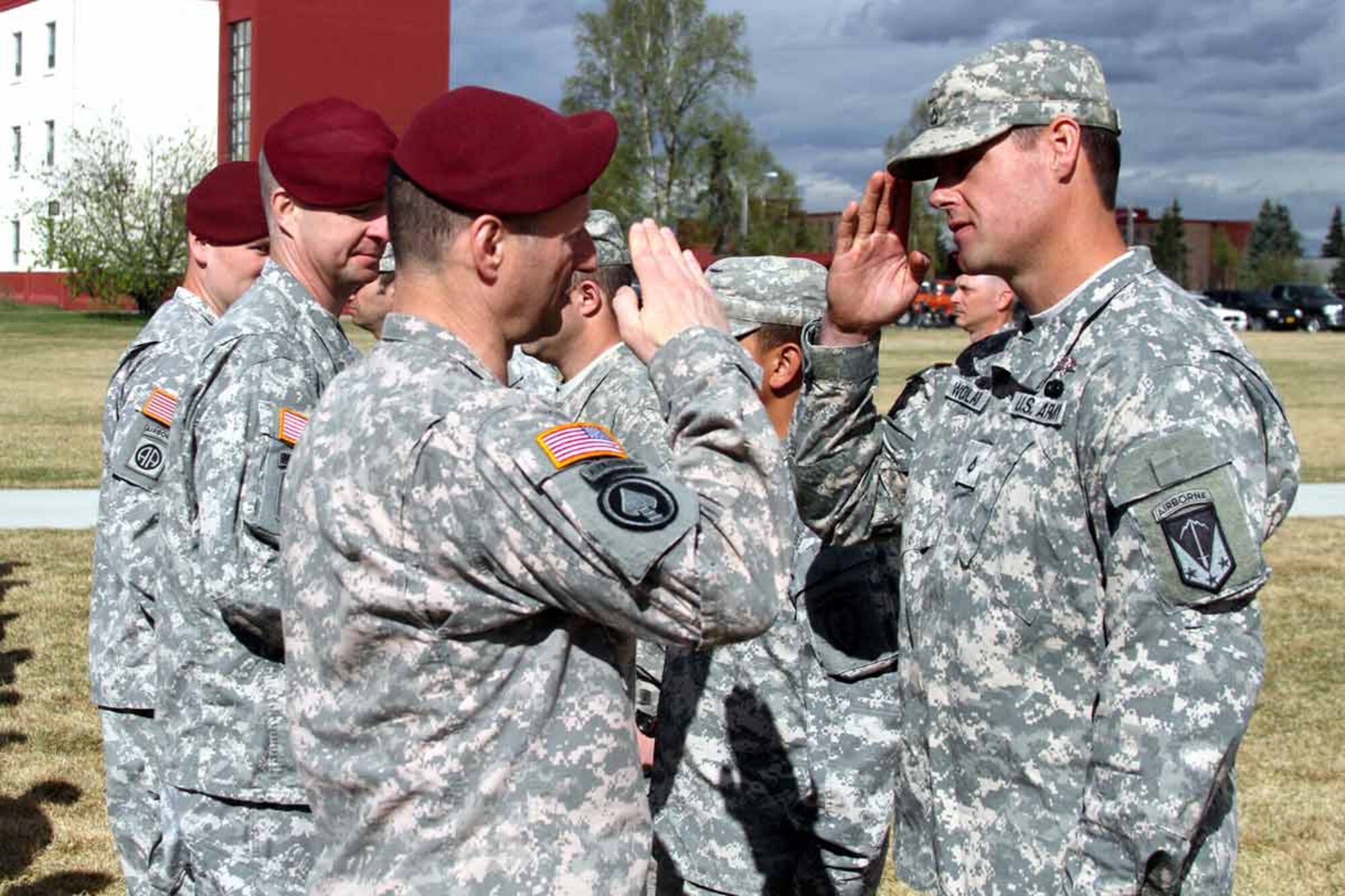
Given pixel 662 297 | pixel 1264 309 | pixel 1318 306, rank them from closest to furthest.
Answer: pixel 662 297 → pixel 1318 306 → pixel 1264 309

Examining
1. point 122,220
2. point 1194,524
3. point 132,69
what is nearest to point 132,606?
point 1194,524

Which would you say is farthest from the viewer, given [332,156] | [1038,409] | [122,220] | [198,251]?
[122,220]

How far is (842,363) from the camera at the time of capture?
3119 millimetres

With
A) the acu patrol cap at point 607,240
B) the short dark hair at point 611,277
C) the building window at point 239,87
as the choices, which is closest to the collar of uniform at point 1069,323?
the short dark hair at point 611,277

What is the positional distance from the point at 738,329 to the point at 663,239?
153 cm

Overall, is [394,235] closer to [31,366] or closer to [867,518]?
[867,518]

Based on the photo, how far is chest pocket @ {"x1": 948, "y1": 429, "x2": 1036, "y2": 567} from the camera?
261 cm

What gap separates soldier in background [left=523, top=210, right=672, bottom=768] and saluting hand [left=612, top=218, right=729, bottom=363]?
114 centimetres

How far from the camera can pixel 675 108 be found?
58.8 metres

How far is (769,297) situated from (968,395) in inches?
44.1

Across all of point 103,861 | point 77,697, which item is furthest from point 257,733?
point 77,697

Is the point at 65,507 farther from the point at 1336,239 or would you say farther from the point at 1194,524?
the point at 1336,239

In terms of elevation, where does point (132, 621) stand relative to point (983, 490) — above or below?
below

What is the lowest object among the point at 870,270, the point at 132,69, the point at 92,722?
the point at 92,722
